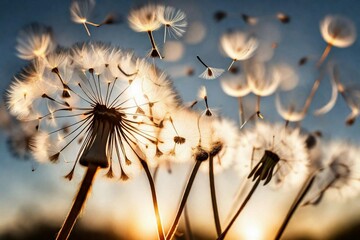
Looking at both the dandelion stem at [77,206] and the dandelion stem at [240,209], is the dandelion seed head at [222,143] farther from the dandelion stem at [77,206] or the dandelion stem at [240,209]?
the dandelion stem at [77,206]

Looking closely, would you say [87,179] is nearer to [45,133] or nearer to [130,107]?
[130,107]

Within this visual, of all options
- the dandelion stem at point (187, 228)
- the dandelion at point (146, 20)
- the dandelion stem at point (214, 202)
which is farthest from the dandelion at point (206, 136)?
the dandelion at point (146, 20)

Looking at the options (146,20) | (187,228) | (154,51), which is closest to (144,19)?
(146,20)

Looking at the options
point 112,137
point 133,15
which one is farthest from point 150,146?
point 133,15

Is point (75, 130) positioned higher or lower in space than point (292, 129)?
lower

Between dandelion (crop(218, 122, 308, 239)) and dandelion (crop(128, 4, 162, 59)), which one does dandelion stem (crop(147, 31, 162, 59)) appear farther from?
dandelion (crop(218, 122, 308, 239))

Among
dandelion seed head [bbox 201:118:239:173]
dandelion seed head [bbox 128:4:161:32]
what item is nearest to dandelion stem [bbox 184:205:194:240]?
dandelion seed head [bbox 201:118:239:173]
